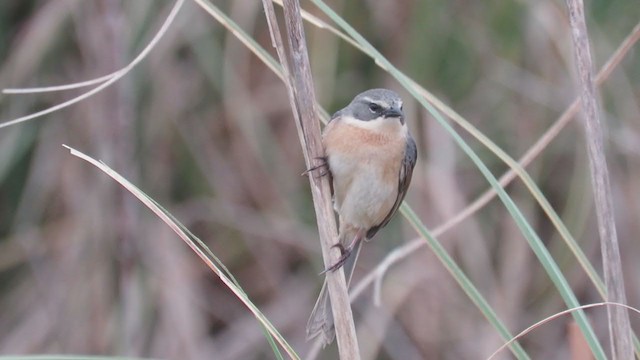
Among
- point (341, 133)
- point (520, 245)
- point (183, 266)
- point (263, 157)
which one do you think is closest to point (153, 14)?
point (263, 157)

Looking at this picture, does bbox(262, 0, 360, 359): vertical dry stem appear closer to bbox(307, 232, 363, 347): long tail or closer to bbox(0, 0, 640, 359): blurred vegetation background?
bbox(307, 232, 363, 347): long tail

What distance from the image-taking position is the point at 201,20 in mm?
3393

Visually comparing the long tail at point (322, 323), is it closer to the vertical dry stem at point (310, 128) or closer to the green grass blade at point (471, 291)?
the vertical dry stem at point (310, 128)

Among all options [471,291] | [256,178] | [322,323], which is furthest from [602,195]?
[256,178]

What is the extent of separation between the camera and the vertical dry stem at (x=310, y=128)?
5.42ft

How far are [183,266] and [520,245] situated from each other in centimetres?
130

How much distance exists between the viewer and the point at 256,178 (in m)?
3.68

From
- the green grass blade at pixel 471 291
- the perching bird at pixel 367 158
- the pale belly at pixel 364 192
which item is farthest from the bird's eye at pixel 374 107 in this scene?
the green grass blade at pixel 471 291

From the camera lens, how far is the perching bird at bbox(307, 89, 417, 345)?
236 centimetres

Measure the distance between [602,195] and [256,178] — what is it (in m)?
2.24

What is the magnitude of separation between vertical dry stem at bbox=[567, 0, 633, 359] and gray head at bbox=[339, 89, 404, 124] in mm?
851

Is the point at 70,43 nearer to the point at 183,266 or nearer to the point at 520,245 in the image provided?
the point at 183,266

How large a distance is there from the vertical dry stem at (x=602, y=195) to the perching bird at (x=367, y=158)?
0.81 m

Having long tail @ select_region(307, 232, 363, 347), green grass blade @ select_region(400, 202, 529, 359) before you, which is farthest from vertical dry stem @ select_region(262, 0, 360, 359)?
long tail @ select_region(307, 232, 363, 347)
